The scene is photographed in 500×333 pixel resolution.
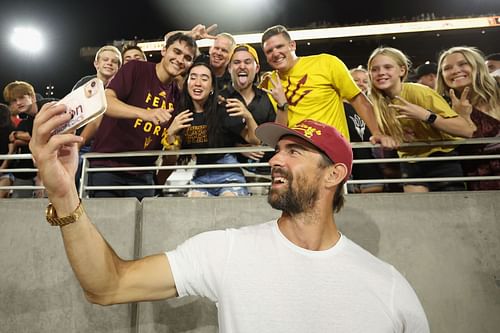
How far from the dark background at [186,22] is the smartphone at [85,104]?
11.1 metres

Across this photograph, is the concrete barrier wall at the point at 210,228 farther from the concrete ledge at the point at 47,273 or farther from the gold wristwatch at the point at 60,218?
the gold wristwatch at the point at 60,218

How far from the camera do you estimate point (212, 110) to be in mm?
3885

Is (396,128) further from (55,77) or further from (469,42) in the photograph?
(55,77)

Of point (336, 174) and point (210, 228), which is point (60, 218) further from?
point (210, 228)

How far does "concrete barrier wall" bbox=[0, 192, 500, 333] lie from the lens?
309 centimetres

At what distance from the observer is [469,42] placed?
11.8 m

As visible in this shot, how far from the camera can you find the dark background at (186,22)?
1188 centimetres

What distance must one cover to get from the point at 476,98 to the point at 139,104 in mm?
3368

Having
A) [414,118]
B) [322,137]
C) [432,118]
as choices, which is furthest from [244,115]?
[432,118]

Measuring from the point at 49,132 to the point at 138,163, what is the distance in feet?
9.08

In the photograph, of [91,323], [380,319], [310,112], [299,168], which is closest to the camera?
[380,319]

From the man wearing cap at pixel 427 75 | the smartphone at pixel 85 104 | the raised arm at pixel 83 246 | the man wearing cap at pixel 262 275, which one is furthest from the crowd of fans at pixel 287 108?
the smartphone at pixel 85 104

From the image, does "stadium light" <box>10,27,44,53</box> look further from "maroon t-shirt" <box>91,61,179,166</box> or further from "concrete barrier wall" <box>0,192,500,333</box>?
"concrete barrier wall" <box>0,192,500,333</box>

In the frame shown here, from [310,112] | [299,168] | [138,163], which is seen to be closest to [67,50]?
[138,163]
